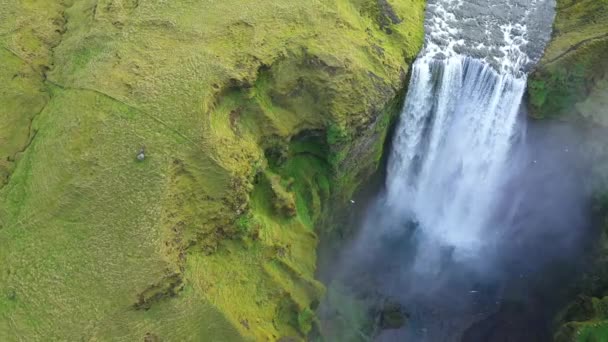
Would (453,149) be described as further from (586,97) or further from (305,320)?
(305,320)

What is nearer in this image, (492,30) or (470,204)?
(492,30)

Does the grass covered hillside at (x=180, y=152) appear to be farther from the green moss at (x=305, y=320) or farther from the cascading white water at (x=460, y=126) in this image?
the cascading white water at (x=460, y=126)

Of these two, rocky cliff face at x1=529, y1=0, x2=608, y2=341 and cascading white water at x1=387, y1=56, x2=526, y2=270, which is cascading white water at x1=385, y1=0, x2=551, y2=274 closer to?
cascading white water at x1=387, y1=56, x2=526, y2=270

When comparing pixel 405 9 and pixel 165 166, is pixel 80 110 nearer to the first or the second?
pixel 165 166

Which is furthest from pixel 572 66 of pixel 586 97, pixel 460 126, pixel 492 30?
pixel 460 126

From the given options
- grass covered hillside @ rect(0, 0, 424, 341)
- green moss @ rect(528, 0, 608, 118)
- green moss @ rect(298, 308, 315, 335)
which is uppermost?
green moss @ rect(528, 0, 608, 118)

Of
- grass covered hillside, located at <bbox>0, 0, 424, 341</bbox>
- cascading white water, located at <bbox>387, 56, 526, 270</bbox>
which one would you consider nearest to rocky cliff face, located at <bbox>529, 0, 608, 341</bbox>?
→ cascading white water, located at <bbox>387, 56, 526, 270</bbox>
